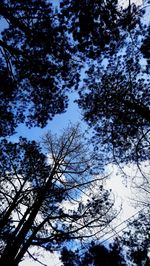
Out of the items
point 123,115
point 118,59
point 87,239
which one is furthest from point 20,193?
point 118,59

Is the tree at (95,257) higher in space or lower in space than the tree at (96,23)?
lower

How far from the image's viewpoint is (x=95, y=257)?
973 centimetres

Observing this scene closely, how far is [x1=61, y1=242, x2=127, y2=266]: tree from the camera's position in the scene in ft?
31.3

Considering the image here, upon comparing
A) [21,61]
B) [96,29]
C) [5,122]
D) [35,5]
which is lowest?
[5,122]

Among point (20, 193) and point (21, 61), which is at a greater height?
point (21, 61)

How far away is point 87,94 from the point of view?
29.6ft

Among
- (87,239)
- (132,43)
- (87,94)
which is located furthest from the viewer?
(87,239)

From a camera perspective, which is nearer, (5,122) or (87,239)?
(5,122)

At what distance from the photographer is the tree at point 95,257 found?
9.54 m

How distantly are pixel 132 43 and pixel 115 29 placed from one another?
0.61 m

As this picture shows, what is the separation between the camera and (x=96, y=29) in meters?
7.23

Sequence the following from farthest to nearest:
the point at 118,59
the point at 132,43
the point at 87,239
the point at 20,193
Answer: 1. the point at 20,193
2. the point at 87,239
3. the point at 118,59
4. the point at 132,43

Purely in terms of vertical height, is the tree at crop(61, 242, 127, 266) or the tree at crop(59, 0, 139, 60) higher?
the tree at crop(59, 0, 139, 60)

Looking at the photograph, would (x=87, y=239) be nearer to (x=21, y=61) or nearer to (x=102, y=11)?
→ (x=21, y=61)
